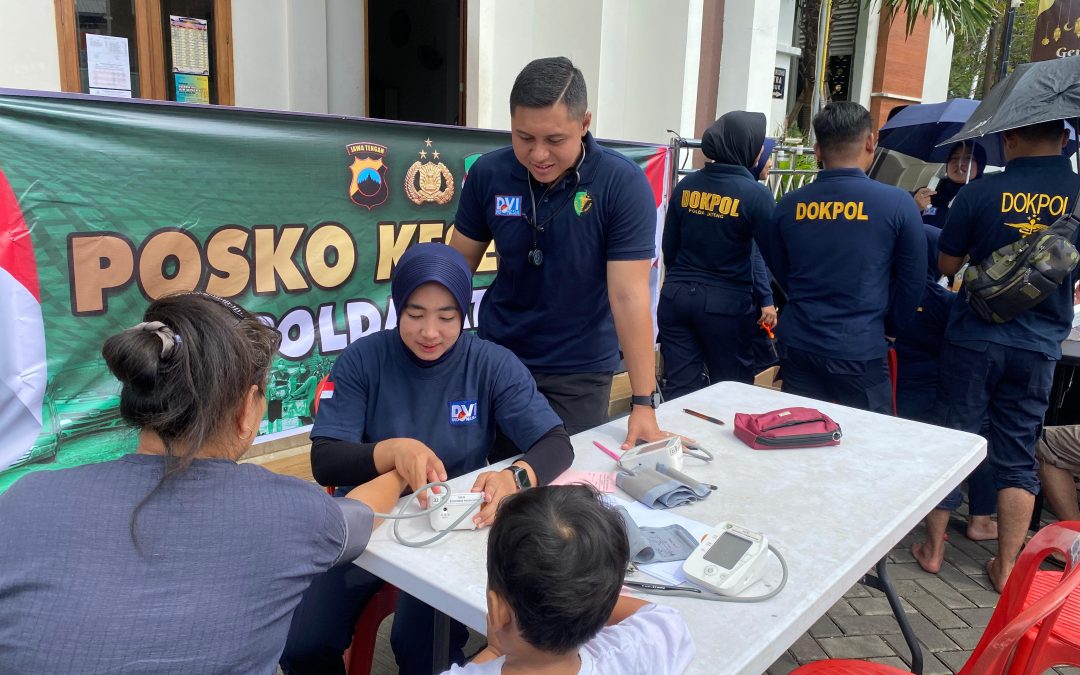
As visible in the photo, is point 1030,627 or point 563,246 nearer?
point 1030,627

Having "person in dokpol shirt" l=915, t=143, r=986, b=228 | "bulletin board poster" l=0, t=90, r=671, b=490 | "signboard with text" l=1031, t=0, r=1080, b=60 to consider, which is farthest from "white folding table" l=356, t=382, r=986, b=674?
"signboard with text" l=1031, t=0, r=1080, b=60

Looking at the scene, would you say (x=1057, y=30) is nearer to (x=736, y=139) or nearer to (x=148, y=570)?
(x=736, y=139)

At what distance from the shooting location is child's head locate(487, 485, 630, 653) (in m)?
1.09

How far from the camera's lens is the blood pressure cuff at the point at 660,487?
183 cm

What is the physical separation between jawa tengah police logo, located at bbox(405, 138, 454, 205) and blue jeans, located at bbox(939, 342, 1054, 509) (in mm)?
2298

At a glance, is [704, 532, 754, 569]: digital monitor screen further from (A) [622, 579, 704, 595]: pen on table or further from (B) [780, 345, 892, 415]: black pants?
(B) [780, 345, 892, 415]: black pants

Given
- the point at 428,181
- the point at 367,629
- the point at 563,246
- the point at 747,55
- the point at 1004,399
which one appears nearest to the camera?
the point at 367,629

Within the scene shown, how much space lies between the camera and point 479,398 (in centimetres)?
212

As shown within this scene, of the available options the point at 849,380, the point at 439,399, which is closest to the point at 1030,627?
the point at 439,399

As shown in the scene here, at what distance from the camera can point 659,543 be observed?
5.29 ft

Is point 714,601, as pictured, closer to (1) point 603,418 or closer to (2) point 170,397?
(2) point 170,397

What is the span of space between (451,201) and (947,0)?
28.4 feet

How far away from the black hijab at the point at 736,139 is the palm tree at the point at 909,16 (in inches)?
252

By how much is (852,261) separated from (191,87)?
4.12 metres
